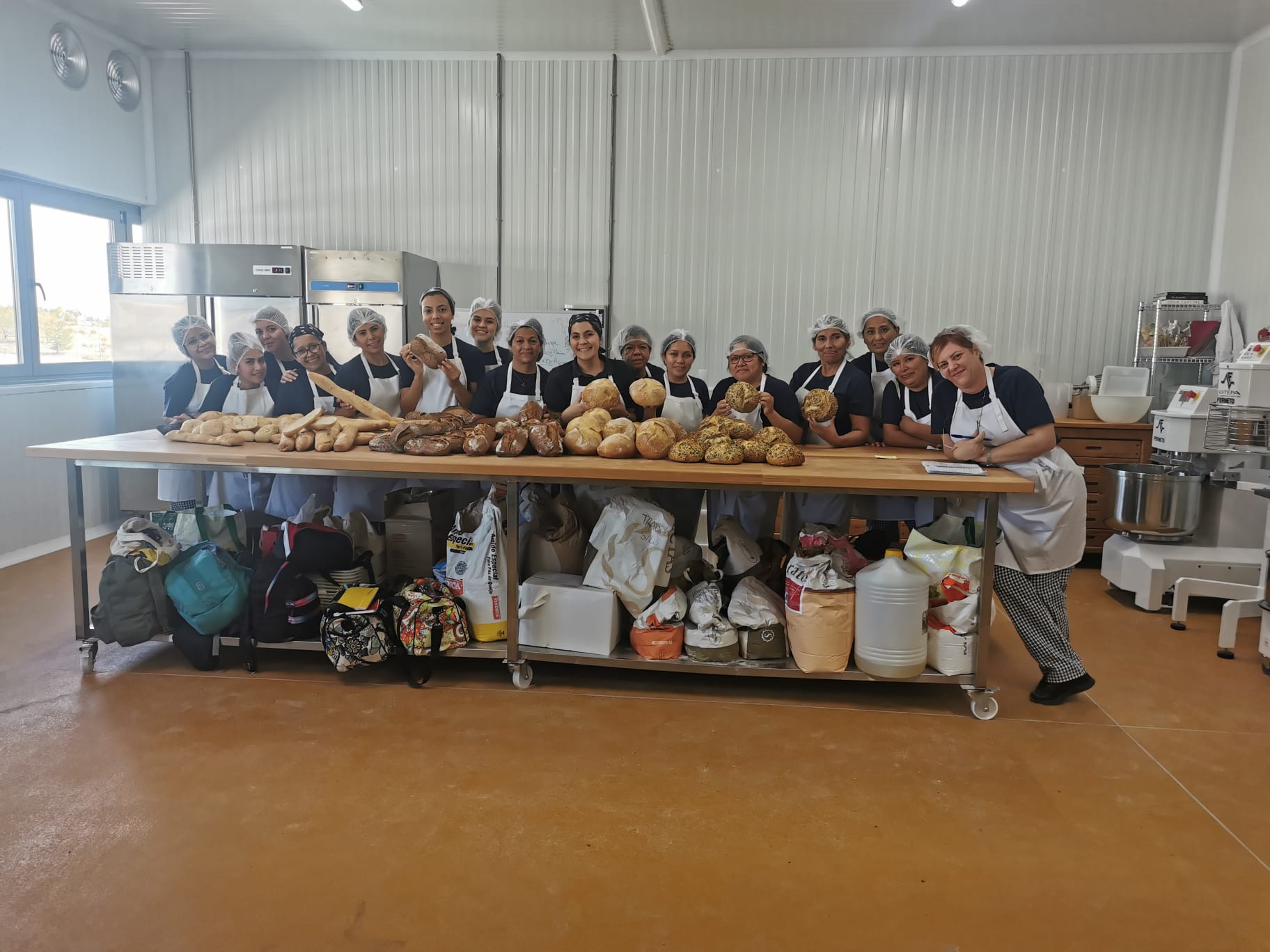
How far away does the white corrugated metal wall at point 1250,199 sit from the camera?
5.55m

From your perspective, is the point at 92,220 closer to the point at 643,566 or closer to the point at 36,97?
the point at 36,97

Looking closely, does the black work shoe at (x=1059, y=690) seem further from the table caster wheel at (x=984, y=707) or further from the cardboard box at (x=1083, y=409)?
the cardboard box at (x=1083, y=409)

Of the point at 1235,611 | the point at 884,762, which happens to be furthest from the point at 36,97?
the point at 1235,611

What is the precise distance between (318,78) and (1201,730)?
7239 millimetres

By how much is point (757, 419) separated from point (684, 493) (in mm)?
517

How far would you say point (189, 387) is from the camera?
4.59 meters

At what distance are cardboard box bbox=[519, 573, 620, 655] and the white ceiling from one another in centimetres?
416

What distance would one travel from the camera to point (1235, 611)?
4008 mm

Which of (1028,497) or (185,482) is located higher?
(1028,497)

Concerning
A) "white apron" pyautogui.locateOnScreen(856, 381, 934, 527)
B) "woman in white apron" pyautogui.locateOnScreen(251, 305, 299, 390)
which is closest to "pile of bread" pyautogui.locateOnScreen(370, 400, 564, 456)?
"woman in white apron" pyautogui.locateOnScreen(251, 305, 299, 390)

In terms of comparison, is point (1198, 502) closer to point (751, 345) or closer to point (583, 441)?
point (751, 345)

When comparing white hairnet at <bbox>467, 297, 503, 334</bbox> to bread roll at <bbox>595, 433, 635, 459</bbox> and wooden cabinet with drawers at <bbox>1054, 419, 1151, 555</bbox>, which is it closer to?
bread roll at <bbox>595, 433, 635, 459</bbox>

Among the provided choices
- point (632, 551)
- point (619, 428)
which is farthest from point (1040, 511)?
point (619, 428)

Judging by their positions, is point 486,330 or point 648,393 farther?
point 486,330
